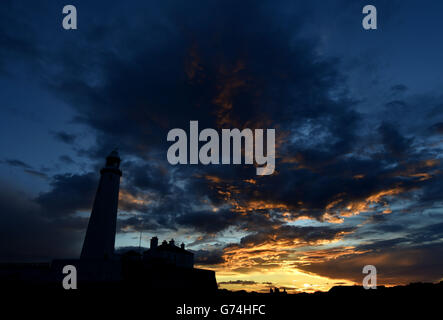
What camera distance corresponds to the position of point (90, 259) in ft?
114

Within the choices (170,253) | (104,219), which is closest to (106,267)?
(104,219)

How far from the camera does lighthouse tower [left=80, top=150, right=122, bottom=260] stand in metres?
36.3

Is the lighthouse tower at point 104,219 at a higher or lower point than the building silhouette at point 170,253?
higher

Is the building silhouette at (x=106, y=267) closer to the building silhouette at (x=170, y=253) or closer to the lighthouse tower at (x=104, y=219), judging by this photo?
the lighthouse tower at (x=104, y=219)

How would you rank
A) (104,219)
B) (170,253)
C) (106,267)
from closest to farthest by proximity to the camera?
(106,267) < (104,219) < (170,253)

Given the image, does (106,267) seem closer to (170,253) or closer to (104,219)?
(104,219)

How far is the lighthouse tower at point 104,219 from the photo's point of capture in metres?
36.3

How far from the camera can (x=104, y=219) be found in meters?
37.7

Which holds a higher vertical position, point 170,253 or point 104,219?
point 104,219

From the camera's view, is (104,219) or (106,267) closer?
(106,267)

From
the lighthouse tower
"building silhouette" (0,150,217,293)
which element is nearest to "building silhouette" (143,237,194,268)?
"building silhouette" (0,150,217,293)

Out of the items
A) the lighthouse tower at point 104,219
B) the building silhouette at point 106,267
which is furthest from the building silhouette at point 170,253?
the lighthouse tower at point 104,219
